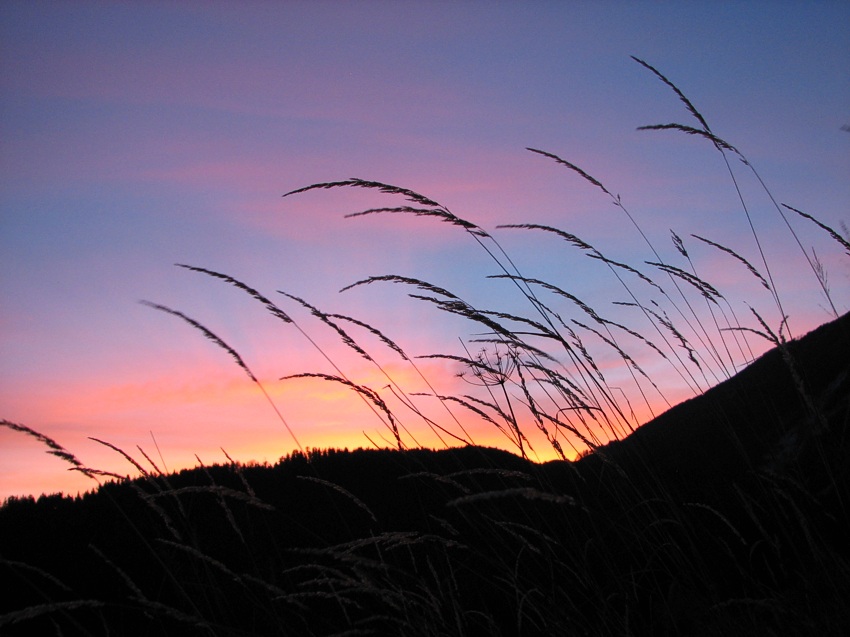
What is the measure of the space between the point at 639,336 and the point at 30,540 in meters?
7.34

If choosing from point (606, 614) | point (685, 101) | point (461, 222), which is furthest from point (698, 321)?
point (606, 614)

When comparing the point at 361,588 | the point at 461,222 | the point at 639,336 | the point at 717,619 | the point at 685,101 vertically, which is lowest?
the point at 717,619

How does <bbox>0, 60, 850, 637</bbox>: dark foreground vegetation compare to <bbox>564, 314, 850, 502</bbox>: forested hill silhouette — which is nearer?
<bbox>0, 60, 850, 637</bbox>: dark foreground vegetation

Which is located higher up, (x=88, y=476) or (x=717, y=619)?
(x=88, y=476)

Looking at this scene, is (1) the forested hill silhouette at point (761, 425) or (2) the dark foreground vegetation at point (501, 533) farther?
(1) the forested hill silhouette at point (761, 425)

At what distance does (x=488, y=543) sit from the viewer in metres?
2.42

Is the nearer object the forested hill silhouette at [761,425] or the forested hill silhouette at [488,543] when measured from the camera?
the forested hill silhouette at [488,543]

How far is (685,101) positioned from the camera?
9.48 feet

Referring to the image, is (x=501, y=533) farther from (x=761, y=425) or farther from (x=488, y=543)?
(x=761, y=425)

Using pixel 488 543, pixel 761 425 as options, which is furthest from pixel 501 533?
pixel 761 425

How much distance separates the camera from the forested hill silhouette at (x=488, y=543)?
210cm

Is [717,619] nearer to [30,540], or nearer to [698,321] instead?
[698,321]

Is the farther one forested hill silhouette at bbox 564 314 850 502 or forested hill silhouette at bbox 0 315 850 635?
forested hill silhouette at bbox 564 314 850 502

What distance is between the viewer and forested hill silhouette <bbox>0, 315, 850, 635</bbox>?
2096 millimetres
